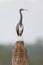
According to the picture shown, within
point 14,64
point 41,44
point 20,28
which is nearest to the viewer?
point 14,64

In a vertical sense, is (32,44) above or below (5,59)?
above

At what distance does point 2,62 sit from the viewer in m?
2.09

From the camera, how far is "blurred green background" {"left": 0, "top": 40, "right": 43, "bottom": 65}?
207 centimetres

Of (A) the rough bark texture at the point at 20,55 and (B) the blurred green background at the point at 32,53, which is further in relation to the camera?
(B) the blurred green background at the point at 32,53

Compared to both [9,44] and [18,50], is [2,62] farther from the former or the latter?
[18,50]

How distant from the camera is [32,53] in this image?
216 cm

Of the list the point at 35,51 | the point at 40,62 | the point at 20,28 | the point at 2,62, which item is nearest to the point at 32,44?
the point at 35,51

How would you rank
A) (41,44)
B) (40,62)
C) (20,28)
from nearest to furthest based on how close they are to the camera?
(20,28) → (40,62) → (41,44)

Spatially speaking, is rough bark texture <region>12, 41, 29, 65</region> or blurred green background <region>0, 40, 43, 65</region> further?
blurred green background <region>0, 40, 43, 65</region>

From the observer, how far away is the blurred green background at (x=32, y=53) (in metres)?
2.07

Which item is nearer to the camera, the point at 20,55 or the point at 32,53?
the point at 20,55

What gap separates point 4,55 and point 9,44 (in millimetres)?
140

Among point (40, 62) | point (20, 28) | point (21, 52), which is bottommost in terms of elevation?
point (40, 62)

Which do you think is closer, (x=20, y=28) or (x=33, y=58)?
(x=20, y=28)
